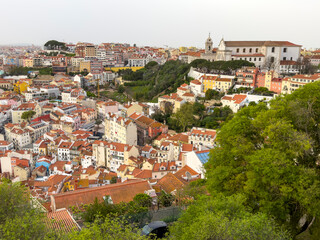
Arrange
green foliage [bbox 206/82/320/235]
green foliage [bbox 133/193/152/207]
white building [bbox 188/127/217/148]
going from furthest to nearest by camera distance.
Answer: white building [bbox 188/127/217/148]
green foliage [bbox 133/193/152/207]
green foliage [bbox 206/82/320/235]

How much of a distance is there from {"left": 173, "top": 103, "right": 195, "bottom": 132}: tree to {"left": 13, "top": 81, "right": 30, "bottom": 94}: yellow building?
1270 inches

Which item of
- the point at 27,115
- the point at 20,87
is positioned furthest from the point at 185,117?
the point at 20,87

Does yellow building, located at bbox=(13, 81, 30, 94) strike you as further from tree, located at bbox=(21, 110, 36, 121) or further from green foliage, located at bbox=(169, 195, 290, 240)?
green foliage, located at bbox=(169, 195, 290, 240)

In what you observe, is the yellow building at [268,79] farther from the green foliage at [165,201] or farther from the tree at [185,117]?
the green foliage at [165,201]

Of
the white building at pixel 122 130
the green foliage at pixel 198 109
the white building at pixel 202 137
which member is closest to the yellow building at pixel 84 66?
the white building at pixel 122 130

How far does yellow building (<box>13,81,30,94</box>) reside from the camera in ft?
173

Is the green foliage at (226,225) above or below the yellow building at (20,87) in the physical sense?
above

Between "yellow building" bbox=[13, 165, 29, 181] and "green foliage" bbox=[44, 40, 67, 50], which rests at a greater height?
"green foliage" bbox=[44, 40, 67, 50]

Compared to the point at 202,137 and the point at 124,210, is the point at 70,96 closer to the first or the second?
the point at 202,137

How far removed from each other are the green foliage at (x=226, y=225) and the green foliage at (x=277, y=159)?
50.1 inches

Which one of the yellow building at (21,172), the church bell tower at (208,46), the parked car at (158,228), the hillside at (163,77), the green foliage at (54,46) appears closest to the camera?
the parked car at (158,228)

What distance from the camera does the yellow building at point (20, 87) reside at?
52594 millimetres

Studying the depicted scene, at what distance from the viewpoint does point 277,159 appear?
29.5 ft

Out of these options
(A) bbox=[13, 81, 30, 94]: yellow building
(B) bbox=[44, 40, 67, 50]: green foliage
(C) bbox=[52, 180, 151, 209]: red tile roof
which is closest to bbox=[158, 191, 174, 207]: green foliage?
(C) bbox=[52, 180, 151, 209]: red tile roof
